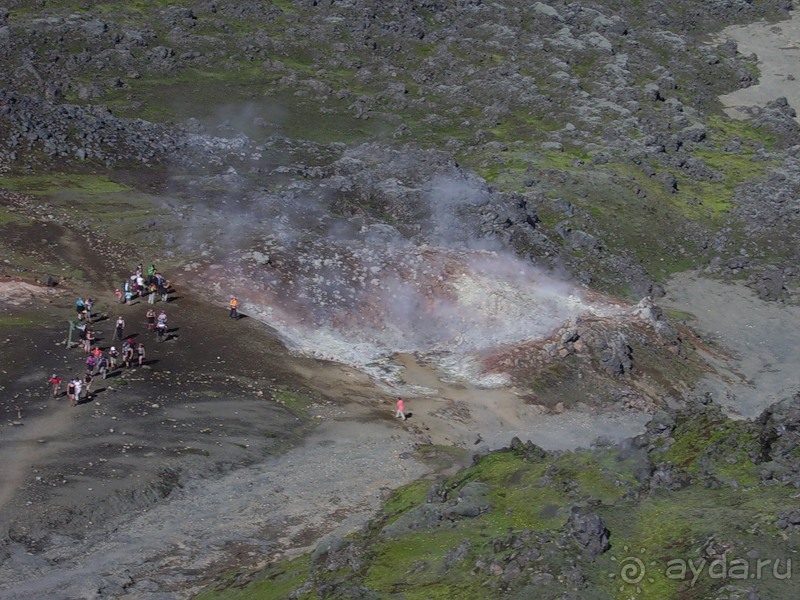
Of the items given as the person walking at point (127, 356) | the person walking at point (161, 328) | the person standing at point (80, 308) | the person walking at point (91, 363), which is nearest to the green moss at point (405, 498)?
the person walking at point (127, 356)

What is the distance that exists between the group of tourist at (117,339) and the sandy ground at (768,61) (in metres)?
94.5

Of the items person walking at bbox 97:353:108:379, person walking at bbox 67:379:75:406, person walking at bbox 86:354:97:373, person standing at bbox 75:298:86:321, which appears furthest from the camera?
person standing at bbox 75:298:86:321

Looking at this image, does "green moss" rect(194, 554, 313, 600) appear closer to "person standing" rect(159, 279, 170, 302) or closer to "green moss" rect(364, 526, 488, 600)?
"green moss" rect(364, 526, 488, 600)

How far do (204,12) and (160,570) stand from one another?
105457mm

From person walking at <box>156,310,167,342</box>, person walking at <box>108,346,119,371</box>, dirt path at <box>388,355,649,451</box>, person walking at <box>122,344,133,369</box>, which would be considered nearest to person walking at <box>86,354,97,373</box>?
person walking at <box>108,346,119,371</box>

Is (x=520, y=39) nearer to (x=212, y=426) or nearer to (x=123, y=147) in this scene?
(x=123, y=147)

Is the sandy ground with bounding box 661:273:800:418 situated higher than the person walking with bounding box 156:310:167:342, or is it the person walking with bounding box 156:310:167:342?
the person walking with bounding box 156:310:167:342

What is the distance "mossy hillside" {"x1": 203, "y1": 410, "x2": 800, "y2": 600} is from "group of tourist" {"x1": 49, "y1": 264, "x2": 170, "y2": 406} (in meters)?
17.9

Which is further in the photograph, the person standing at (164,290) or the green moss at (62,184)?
the green moss at (62,184)

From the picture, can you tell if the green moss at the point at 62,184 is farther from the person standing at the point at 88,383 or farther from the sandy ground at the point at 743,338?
the sandy ground at the point at 743,338

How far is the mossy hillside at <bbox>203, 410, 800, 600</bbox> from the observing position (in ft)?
124

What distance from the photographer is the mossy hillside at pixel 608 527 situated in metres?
37.8

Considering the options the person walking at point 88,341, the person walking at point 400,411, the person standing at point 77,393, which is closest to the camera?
the person standing at point 77,393

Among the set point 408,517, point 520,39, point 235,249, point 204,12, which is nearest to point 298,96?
point 204,12
